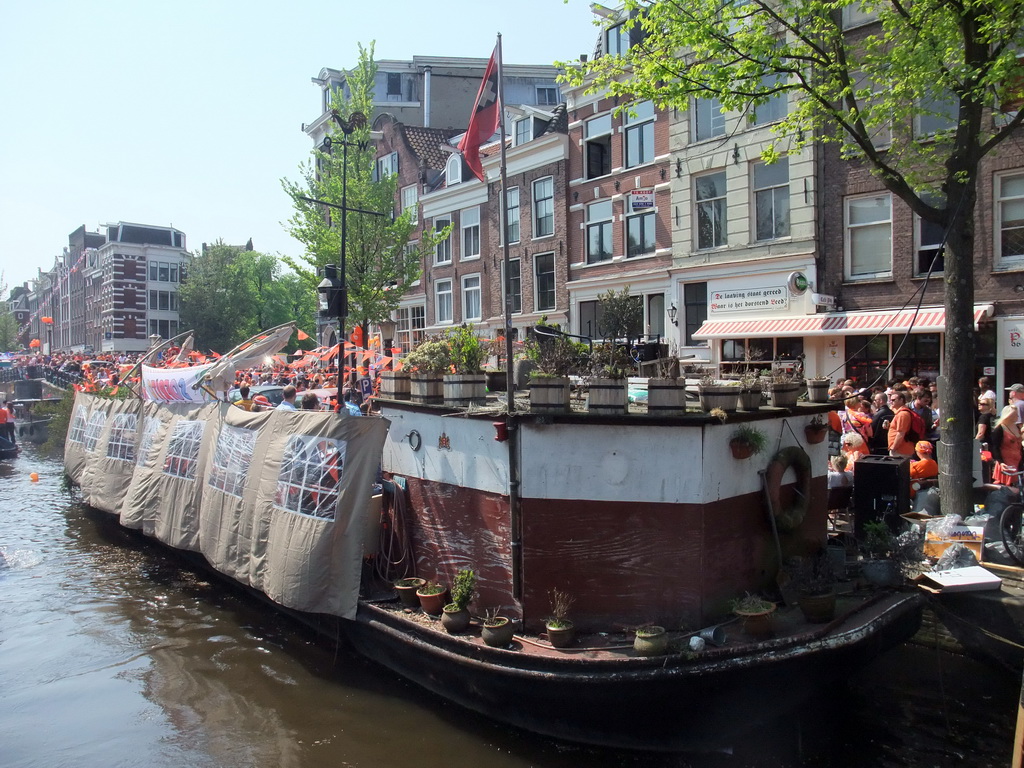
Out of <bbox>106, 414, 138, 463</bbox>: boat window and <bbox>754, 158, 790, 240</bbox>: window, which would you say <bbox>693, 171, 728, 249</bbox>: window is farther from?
<bbox>106, 414, 138, 463</bbox>: boat window

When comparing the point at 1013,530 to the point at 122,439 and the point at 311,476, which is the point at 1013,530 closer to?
the point at 311,476

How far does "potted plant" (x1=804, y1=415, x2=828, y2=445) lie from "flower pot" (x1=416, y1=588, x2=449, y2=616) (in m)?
3.81

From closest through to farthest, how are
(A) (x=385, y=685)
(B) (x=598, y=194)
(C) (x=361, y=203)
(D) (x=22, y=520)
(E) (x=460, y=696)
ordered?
1. (E) (x=460, y=696)
2. (A) (x=385, y=685)
3. (D) (x=22, y=520)
4. (C) (x=361, y=203)
5. (B) (x=598, y=194)

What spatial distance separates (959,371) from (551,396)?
222 inches

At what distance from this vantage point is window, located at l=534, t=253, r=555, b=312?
2630cm

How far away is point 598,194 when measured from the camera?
24250 millimetres

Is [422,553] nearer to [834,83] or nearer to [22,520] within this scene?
[834,83]

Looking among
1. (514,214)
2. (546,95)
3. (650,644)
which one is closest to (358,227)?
(514,214)

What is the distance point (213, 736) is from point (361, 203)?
17976mm

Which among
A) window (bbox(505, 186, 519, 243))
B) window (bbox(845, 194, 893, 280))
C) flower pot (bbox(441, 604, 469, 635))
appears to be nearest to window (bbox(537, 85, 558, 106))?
window (bbox(505, 186, 519, 243))

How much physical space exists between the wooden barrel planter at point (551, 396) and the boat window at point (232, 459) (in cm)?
432

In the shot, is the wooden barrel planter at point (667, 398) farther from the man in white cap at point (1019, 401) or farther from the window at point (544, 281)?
the window at point (544, 281)

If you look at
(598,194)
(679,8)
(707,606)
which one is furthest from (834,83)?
(598,194)

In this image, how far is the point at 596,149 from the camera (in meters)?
24.5
